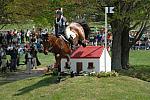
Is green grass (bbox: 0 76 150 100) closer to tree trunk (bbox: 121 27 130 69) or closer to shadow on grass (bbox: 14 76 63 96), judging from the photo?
shadow on grass (bbox: 14 76 63 96)

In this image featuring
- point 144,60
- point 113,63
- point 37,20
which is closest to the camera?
point 113,63

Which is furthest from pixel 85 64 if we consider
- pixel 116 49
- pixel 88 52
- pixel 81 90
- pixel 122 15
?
pixel 116 49

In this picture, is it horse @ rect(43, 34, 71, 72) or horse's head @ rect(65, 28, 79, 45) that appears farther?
horse's head @ rect(65, 28, 79, 45)

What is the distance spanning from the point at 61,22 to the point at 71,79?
2.13 m

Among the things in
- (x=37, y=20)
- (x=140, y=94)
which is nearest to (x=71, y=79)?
(x=140, y=94)

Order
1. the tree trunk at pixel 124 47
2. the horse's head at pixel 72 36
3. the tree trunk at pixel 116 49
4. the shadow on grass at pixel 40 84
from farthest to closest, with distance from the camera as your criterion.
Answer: the tree trunk at pixel 124 47 < the tree trunk at pixel 116 49 < the horse's head at pixel 72 36 < the shadow on grass at pixel 40 84

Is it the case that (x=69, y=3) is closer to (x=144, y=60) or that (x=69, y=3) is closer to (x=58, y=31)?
(x=58, y=31)

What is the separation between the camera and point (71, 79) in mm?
16578

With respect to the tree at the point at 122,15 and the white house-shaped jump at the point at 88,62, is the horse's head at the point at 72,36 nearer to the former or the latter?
the white house-shaped jump at the point at 88,62

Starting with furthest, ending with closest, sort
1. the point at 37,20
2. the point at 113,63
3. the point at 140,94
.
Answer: the point at 37,20
the point at 113,63
the point at 140,94

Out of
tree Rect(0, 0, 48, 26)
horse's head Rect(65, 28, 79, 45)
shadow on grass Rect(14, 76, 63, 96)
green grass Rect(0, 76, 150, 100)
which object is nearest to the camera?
green grass Rect(0, 76, 150, 100)

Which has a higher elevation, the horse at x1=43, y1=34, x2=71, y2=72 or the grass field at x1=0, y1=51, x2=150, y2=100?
the horse at x1=43, y1=34, x2=71, y2=72

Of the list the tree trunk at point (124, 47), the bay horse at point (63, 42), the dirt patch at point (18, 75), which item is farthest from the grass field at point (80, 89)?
the tree trunk at point (124, 47)

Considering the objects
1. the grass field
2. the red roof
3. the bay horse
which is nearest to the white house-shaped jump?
the red roof
